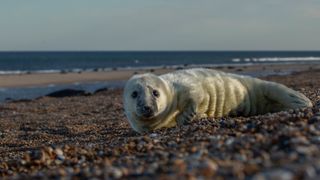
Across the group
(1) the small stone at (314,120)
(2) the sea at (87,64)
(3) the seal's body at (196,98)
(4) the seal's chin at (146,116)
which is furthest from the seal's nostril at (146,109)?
(2) the sea at (87,64)

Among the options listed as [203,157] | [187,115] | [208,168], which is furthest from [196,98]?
[208,168]

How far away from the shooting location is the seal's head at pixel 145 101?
8.52 meters

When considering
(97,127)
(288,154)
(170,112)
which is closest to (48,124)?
(97,127)

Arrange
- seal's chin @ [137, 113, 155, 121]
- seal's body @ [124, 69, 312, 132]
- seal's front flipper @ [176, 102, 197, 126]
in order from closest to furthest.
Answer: seal's chin @ [137, 113, 155, 121] < seal's body @ [124, 69, 312, 132] < seal's front flipper @ [176, 102, 197, 126]

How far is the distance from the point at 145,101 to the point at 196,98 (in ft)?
3.21

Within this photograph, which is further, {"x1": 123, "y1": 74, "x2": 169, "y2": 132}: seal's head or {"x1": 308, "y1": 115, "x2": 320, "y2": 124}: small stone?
{"x1": 123, "y1": 74, "x2": 169, "y2": 132}: seal's head

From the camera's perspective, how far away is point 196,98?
9.06 m

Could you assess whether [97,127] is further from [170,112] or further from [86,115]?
[86,115]

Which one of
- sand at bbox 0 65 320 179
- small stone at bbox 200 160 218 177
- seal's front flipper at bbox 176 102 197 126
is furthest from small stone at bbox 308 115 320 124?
seal's front flipper at bbox 176 102 197 126

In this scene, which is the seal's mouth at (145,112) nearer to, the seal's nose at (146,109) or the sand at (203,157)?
the seal's nose at (146,109)

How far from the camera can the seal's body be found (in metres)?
8.67

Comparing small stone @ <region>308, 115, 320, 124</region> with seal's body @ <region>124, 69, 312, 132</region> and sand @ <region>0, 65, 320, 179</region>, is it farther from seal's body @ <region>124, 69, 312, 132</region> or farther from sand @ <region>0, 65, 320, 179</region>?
seal's body @ <region>124, 69, 312, 132</region>

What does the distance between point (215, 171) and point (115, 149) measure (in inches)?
105

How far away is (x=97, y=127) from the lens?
10758 millimetres
